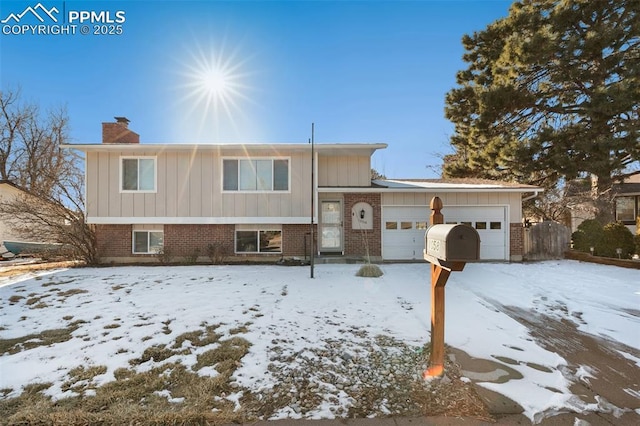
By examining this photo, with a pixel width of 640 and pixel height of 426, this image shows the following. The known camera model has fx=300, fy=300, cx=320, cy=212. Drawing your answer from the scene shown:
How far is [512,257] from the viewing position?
11.3 m

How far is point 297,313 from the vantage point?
201 inches

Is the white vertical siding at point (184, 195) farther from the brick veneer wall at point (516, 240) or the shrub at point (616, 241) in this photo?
the shrub at point (616, 241)

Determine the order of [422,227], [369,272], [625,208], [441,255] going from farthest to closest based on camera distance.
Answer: [625,208]
[422,227]
[369,272]
[441,255]

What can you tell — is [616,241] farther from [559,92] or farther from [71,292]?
[71,292]

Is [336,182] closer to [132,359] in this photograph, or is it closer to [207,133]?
[207,133]

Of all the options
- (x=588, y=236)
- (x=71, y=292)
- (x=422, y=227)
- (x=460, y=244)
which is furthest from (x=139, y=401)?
(x=588, y=236)

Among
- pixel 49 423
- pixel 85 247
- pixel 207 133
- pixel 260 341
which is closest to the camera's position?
pixel 49 423

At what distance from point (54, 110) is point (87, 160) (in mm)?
17622

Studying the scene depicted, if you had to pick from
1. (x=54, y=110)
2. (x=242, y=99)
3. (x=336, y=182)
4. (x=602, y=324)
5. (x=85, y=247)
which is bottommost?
(x=602, y=324)

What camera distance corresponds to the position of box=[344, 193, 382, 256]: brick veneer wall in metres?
11.1

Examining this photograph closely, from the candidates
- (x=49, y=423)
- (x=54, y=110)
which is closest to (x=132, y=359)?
(x=49, y=423)

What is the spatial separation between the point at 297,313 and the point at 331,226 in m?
6.42

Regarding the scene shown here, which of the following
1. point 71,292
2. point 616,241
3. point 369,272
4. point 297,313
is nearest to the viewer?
point 297,313

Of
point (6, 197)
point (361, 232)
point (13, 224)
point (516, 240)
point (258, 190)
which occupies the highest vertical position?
point (6, 197)
